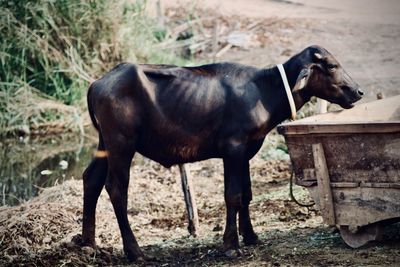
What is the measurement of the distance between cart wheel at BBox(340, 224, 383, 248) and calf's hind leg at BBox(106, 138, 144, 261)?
71.7 inches

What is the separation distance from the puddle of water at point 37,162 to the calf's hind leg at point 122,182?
3.44 meters

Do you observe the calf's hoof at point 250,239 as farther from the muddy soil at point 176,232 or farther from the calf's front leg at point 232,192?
the calf's front leg at point 232,192

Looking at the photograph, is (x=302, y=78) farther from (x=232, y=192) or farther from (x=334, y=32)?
(x=334, y=32)

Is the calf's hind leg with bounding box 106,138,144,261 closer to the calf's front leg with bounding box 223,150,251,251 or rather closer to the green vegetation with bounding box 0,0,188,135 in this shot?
the calf's front leg with bounding box 223,150,251,251

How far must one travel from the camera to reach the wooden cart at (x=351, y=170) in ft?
21.7

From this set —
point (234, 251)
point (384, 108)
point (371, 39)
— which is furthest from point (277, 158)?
point (371, 39)

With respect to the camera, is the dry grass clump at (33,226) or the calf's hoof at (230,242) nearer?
the calf's hoof at (230,242)

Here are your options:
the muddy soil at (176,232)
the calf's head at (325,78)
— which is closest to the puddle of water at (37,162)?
the muddy soil at (176,232)

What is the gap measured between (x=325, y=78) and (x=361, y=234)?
148cm

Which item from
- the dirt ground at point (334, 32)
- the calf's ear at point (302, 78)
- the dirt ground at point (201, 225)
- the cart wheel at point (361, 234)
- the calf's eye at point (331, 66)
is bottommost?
the dirt ground at point (201, 225)

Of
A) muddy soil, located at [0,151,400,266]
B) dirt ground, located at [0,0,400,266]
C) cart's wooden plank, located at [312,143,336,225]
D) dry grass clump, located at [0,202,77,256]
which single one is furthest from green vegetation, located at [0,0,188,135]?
cart's wooden plank, located at [312,143,336,225]

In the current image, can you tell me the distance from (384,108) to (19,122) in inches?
343

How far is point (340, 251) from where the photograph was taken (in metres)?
6.95

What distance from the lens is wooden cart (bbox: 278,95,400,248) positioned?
6.62m
